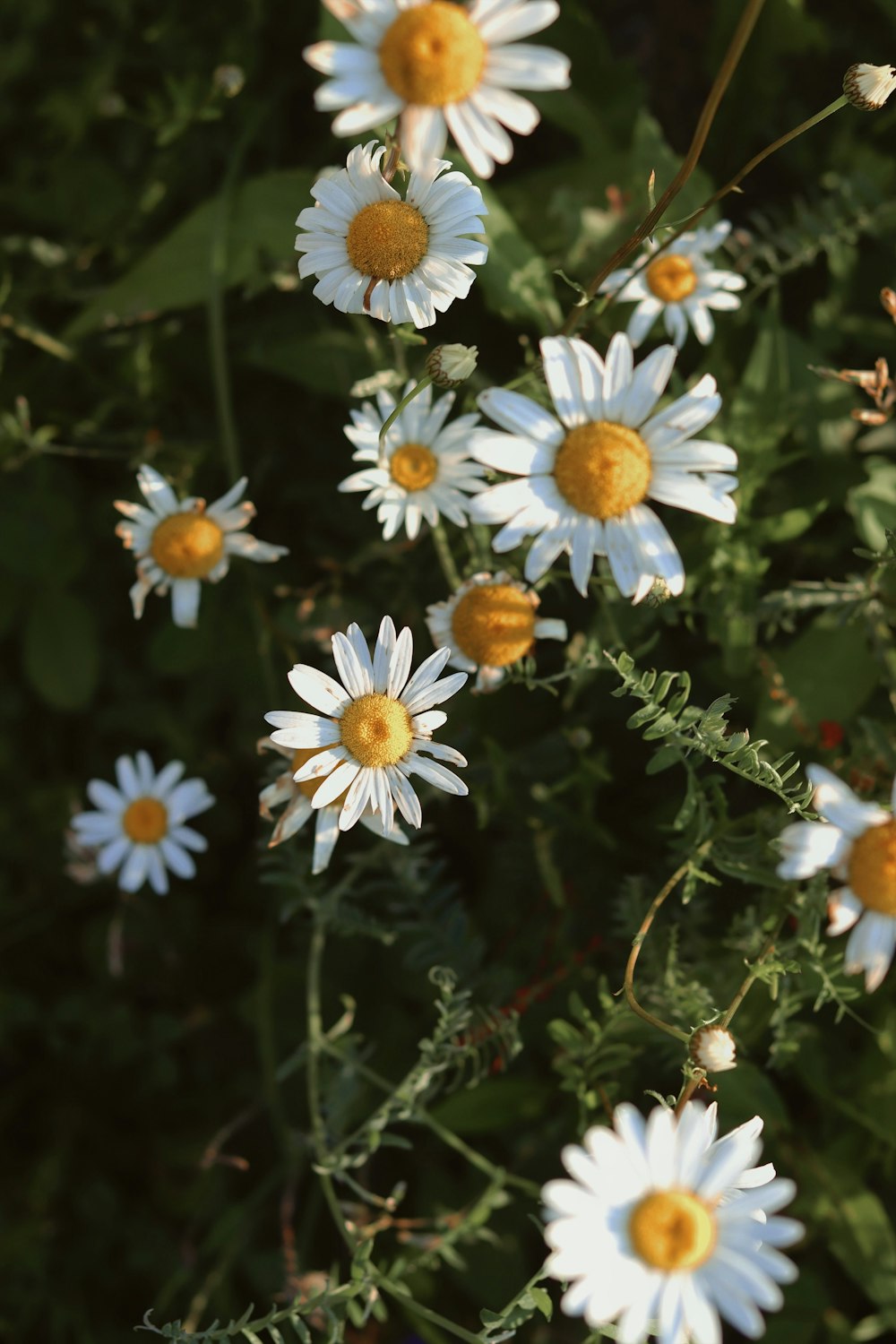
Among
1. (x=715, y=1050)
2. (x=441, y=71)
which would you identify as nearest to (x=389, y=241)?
(x=441, y=71)

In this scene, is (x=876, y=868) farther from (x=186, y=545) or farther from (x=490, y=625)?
(x=186, y=545)

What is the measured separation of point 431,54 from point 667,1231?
1.45m

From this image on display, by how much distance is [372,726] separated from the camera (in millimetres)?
1748

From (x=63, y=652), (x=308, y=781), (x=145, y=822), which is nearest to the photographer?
(x=308, y=781)

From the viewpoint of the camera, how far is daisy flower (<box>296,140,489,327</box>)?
1605mm

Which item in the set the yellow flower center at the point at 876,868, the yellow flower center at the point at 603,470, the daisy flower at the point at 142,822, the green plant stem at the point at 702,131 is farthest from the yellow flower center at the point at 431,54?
the daisy flower at the point at 142,822

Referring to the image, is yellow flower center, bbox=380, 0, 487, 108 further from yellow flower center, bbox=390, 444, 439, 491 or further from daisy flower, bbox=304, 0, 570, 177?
yellow flower center, bbox=390, 444, 439, 491

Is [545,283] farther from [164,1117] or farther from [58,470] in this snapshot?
[164,1117]

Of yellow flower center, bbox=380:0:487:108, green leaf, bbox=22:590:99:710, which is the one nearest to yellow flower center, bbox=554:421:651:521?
yellow flower center, bbox=380:0:487:108

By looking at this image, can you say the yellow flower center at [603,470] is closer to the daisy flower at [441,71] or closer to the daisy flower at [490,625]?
the daisy flower at [490,625]

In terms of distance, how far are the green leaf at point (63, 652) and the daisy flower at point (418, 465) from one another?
53.6 inches

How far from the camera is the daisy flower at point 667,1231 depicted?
1.32 meters

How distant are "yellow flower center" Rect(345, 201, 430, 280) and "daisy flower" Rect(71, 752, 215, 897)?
1322 mm

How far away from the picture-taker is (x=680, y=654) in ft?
8.30
